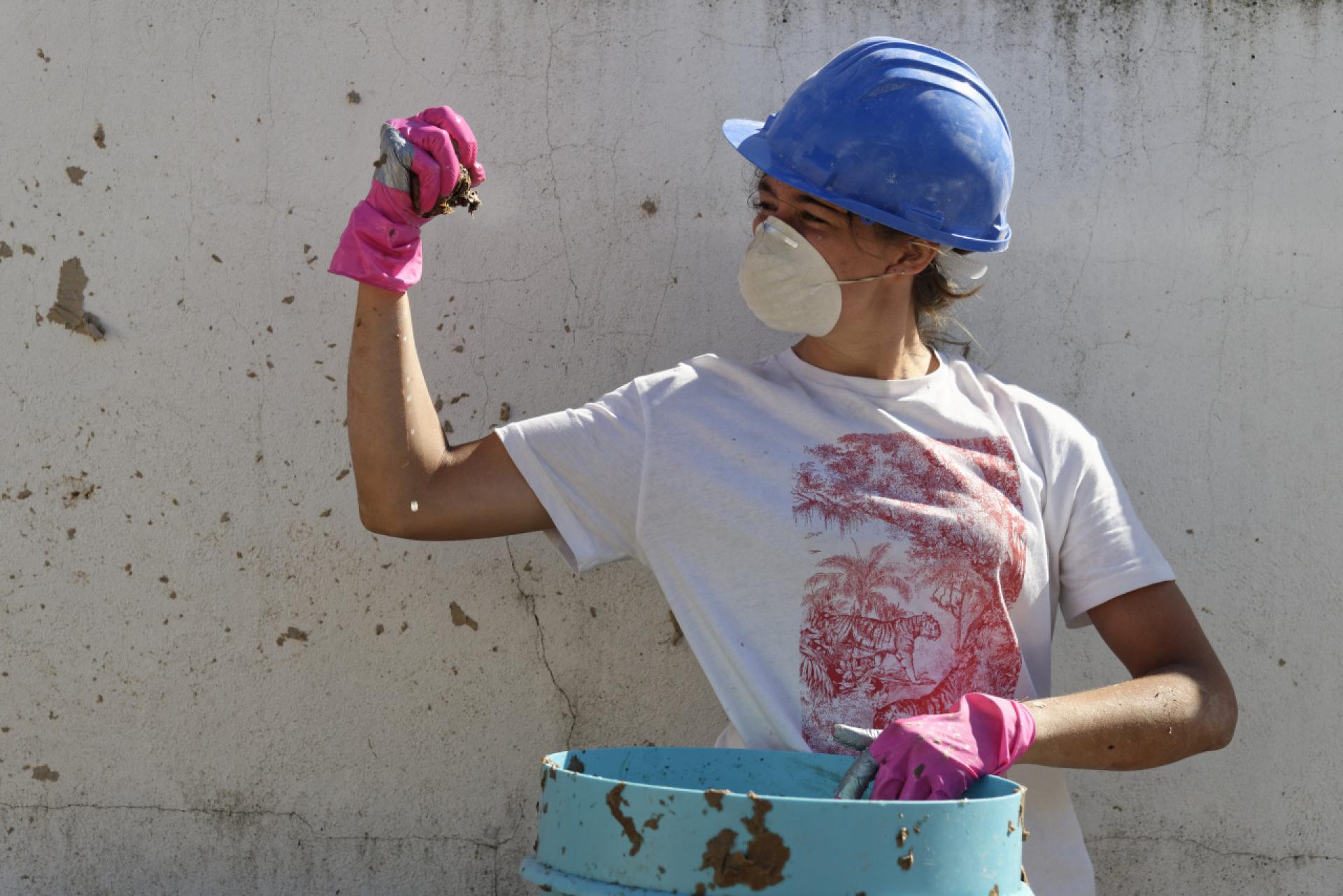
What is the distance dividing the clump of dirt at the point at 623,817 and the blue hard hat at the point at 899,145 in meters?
0.87

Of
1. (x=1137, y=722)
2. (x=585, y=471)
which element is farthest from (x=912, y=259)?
(x=1137, y=722)

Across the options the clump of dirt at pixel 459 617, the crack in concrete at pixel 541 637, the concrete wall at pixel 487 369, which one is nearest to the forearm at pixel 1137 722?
the concrete wall at pixel 487 369

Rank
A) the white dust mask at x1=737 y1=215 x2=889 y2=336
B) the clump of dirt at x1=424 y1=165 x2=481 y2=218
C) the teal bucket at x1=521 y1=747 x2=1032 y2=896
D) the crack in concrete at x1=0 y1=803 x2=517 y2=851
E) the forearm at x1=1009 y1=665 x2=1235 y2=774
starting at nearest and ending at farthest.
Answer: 1. the teal bucket at x1=521 y1=747 x2=1032 y2=896
2. the forearm at x1=1009 y1=665 x2=1235 y2=774
3. the clump of dirt at x1=424 y1=165 x2=481 y2=218
4. the white dust mask at x1=737 y1=215 x2=889 y2=336
5. the crack in concrete at x1=0 y1=803 x2=517 y2=851

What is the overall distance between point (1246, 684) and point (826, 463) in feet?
3.03

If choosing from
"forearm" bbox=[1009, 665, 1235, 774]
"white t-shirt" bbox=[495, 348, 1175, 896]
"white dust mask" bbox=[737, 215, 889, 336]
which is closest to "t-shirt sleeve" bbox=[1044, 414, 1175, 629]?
"white t-shirt" bbox=[495, 348, 1175, 896]

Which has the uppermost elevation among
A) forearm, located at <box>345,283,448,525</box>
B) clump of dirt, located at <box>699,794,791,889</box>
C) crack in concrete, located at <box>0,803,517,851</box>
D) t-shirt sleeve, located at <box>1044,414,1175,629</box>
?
forearm, located at <box>345,283,448,525</box>

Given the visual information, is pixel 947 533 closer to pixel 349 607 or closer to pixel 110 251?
pixel 349 607

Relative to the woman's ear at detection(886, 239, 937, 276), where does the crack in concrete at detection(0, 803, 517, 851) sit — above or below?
below

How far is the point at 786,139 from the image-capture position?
1712 mm

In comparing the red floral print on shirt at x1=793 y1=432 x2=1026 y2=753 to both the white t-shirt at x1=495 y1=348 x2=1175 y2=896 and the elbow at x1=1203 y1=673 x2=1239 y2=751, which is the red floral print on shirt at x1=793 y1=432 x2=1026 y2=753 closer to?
the white t-shirt at x1=495 y1=348 x2=1175 y2=896

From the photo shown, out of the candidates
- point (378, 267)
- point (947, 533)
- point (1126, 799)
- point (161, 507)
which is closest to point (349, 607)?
point (161, 507)

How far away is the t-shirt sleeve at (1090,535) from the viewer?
1686 millimetres

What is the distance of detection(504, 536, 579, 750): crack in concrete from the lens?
199cm

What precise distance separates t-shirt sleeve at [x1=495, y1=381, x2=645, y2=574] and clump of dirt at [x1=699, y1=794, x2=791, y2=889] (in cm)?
58
